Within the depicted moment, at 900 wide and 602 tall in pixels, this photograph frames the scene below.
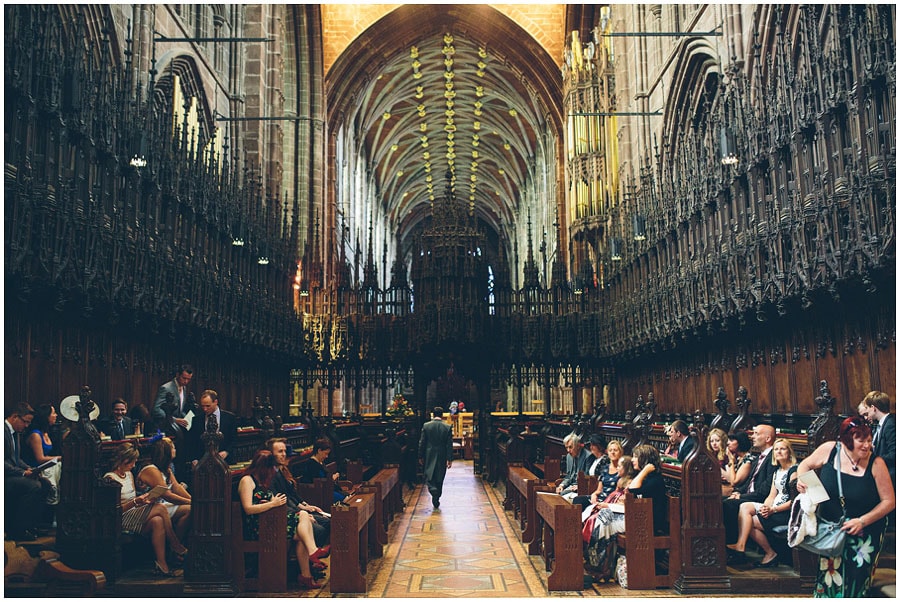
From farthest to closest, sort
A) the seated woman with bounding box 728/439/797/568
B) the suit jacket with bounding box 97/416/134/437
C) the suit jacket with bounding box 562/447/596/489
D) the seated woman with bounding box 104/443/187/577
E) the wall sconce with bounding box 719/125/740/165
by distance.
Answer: the wall sconce with bounding box 719/125/740/165 → the suit jacket with bounding box 97/416/134/437 → the suit jacket with bounding box 562/447/596/489 → the seated woman with bounding box 104/443/187/577 → the seated woman with bounding box 728/439/797/568

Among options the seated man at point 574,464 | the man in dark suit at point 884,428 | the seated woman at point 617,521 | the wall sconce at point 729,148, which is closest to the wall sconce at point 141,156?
the seated man at point 574,464

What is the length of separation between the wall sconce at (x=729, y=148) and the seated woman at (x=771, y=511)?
5.69 metres

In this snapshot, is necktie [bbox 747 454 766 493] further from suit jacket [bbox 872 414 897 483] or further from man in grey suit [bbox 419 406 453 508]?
man in grey suit [bbox 419 406 453 508]

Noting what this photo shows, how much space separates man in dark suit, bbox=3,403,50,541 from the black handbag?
550cm

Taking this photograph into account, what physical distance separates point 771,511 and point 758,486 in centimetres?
53

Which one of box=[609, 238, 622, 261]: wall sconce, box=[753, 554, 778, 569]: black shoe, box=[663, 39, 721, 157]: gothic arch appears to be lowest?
box=[753, 554, 778, 569]: black shoe

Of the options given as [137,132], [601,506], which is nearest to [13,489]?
[601,506]

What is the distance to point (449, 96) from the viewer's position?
38.4 meters

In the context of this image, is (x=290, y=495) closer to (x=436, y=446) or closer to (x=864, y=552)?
(x=864, y=552)

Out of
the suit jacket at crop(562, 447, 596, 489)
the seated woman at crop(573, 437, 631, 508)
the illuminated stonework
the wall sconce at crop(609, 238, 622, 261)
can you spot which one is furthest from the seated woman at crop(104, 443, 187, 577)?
the illuminated stonework

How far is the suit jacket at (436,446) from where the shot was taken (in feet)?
39.3

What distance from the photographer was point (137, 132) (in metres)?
10.5

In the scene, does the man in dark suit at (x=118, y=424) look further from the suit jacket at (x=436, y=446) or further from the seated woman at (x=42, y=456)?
the suit jacket at (x=436, y=446)

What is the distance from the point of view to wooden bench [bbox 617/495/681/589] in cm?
598
